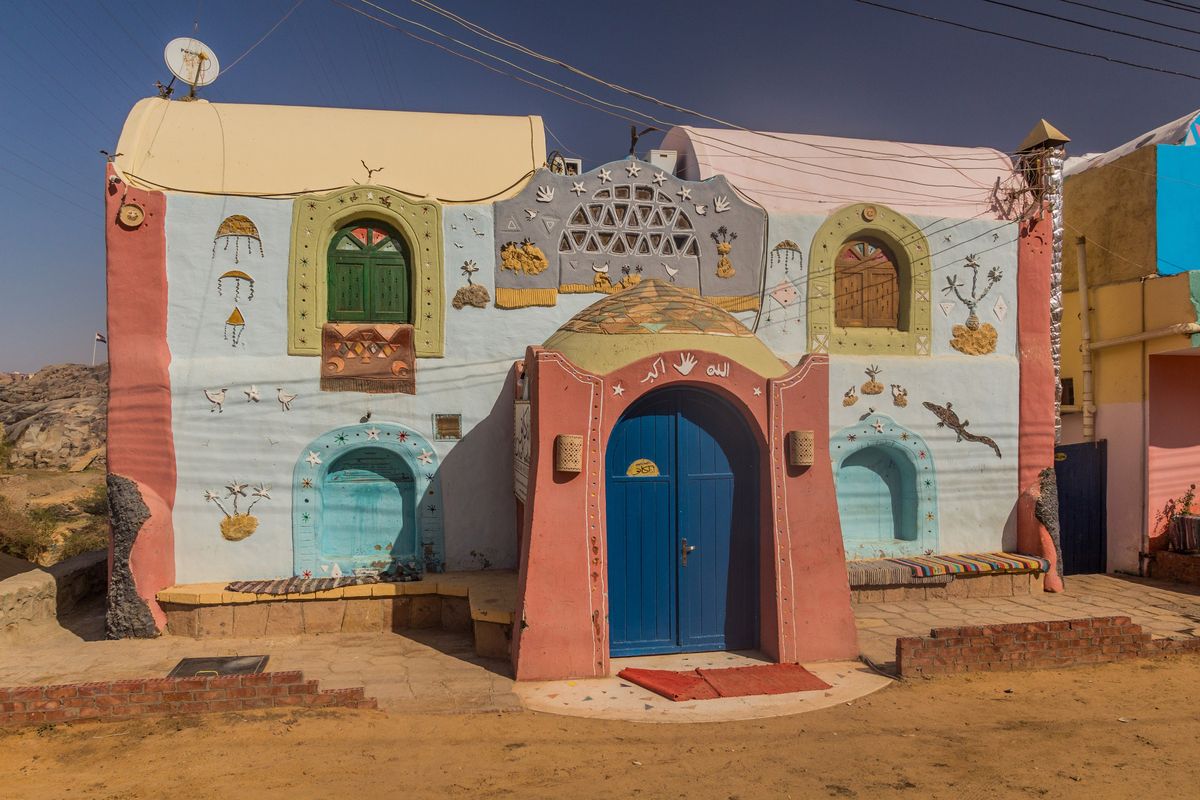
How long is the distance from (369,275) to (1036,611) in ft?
30.0

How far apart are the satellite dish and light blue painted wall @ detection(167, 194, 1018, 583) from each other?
2703 mm

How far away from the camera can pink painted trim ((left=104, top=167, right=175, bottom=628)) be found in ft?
29.8

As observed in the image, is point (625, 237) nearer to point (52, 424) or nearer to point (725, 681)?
point (725, 681)

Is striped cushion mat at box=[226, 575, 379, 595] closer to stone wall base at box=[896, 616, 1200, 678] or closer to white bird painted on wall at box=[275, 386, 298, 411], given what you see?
white bird painted on wall at box=[275, 386, 298, 411]

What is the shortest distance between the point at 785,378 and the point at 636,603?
2699 mm

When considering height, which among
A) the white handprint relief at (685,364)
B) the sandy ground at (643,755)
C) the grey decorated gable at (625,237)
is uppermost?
the grey decorated gable at (625,237)

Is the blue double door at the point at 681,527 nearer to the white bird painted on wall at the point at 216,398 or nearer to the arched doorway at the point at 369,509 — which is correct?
the arched doorway at the point at 369,509

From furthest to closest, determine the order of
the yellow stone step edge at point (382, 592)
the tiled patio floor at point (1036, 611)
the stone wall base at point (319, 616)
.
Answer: the tiled patio floor at point (1036, 611)
the stone wall base at point (319, 616)
the yellow stone step edge at point (382, 592)

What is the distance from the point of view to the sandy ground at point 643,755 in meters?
5.33

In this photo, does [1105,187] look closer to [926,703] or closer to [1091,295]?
[1091,295]

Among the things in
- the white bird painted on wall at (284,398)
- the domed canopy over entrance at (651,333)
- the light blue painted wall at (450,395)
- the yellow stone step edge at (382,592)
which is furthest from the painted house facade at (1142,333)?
the white bird painted on wall at (284,398)

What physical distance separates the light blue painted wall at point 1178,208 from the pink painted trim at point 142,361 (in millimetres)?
13739

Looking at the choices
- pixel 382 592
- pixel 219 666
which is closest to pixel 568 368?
pixel 382 592

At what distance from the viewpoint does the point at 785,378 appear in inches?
319
